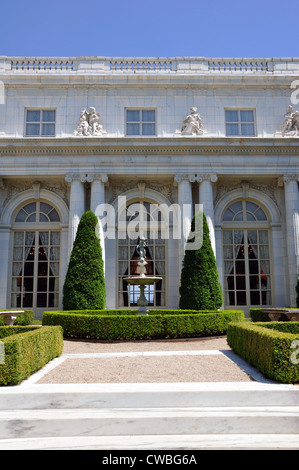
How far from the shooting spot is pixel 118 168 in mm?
21109

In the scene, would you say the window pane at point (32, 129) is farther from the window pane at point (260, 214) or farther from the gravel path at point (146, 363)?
the gravel path at point (146, 363)

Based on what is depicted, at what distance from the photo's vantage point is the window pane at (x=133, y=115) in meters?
22.8

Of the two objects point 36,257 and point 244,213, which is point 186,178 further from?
point 36,257

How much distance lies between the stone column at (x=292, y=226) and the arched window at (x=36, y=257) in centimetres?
1199

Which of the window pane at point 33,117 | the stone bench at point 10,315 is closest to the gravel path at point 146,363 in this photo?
the stone bench at point 10,315

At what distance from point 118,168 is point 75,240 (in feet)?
15.1

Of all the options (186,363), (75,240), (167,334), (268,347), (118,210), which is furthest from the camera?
(118,210)

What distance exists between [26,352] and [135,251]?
47.8 ft

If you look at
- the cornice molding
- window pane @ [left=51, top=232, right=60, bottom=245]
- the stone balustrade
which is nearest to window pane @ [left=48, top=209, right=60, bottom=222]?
window pane @ [left=51, top=232, right=60, bottom=245]

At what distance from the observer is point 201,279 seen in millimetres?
18359

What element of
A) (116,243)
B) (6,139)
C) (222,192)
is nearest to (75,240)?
(116,243)

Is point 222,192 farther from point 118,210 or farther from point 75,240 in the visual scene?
point 75,240

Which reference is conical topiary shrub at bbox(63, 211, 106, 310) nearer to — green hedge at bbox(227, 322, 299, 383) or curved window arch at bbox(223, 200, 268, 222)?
curved window arch at bbox(223, 200, 268, 222)

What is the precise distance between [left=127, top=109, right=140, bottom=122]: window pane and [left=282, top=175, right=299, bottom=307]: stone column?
28.0ft
